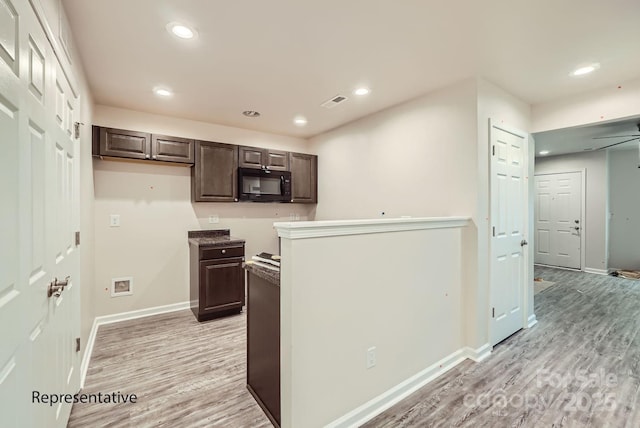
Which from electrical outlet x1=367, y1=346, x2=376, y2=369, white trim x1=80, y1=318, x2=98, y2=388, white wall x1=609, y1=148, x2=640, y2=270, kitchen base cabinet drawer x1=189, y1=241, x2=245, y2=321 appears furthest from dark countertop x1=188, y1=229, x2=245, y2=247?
white wall x1=609, y1=148, x2=640, y2=270

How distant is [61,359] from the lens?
5.45 ft

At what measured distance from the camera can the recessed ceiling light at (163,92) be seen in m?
3.00

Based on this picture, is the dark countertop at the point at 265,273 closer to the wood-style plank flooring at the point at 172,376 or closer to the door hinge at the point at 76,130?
the wood-style plank flooring at the point at 172,376

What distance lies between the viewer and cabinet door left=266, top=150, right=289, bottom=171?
4.42m

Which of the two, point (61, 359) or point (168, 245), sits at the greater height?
point (168, 245)

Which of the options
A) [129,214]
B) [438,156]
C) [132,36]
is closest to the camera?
[132,36]

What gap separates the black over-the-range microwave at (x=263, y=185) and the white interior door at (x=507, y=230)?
9.12 feet

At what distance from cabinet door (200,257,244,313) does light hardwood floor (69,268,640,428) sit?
21 cm

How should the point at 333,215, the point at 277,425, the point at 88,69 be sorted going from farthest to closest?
the point at 333,215 < the point at 88,69 < the point at 277,425

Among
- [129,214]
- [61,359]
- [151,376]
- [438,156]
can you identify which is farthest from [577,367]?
[129,214]

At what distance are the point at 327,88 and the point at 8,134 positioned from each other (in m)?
2.53

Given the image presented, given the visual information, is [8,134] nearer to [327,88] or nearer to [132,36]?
[132,36]

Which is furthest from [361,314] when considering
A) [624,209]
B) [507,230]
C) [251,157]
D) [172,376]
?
[624,209]

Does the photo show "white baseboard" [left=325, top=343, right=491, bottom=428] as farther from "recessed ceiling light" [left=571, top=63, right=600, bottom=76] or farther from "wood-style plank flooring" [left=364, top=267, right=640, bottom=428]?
"recessed ceiling light" [left=571, top=63, right=600, bottom=76]
